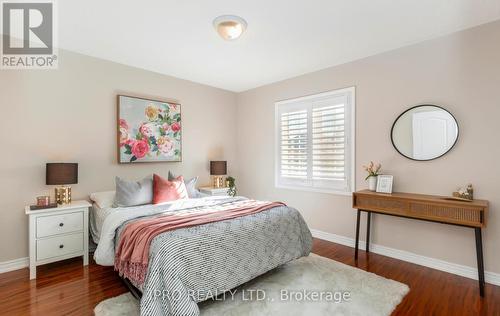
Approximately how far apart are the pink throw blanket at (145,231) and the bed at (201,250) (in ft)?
0.16

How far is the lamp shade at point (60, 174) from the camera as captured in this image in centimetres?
279

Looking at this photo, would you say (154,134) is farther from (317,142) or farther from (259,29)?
(317,142)

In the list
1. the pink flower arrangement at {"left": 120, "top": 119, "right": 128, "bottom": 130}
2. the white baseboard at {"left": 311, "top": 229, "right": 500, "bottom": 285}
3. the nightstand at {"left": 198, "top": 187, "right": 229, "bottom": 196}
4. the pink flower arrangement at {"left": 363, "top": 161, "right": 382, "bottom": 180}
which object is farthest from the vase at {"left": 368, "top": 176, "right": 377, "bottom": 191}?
the pink flower arrangement at {"left": 120, "top": 119, "right": 128, "bottom": 130}

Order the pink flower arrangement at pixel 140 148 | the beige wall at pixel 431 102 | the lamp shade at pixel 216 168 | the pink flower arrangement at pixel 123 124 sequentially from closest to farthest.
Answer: the beige wall at pixel 431 102 < the pink flower arrangement at pixel 123 124 < the pink flower arrangement at pixel 140 148 < the lamp shade at pixel 216 168

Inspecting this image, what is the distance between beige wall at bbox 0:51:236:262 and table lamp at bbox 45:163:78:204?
0.57 ft

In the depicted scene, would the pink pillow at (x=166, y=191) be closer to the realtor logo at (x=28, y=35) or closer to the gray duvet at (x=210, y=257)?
the gray duvet at (x=210, y=257)

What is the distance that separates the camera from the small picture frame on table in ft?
10.0

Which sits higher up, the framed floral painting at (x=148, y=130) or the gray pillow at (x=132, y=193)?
the framed floral painting at (x=148, y=130)

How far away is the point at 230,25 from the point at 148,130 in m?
2.12

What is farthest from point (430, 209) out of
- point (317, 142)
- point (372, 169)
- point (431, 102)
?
point (317, 142)

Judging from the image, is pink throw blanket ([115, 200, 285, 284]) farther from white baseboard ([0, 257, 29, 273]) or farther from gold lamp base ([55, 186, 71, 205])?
white baseboard ([0, 257, 29, 273])

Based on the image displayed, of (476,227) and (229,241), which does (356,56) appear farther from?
(229,241)

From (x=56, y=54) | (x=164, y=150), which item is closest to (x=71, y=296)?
(x=164, y=150)

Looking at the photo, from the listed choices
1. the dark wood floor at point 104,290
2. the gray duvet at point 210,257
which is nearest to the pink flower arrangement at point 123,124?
the dark wood floor at point 104,290
